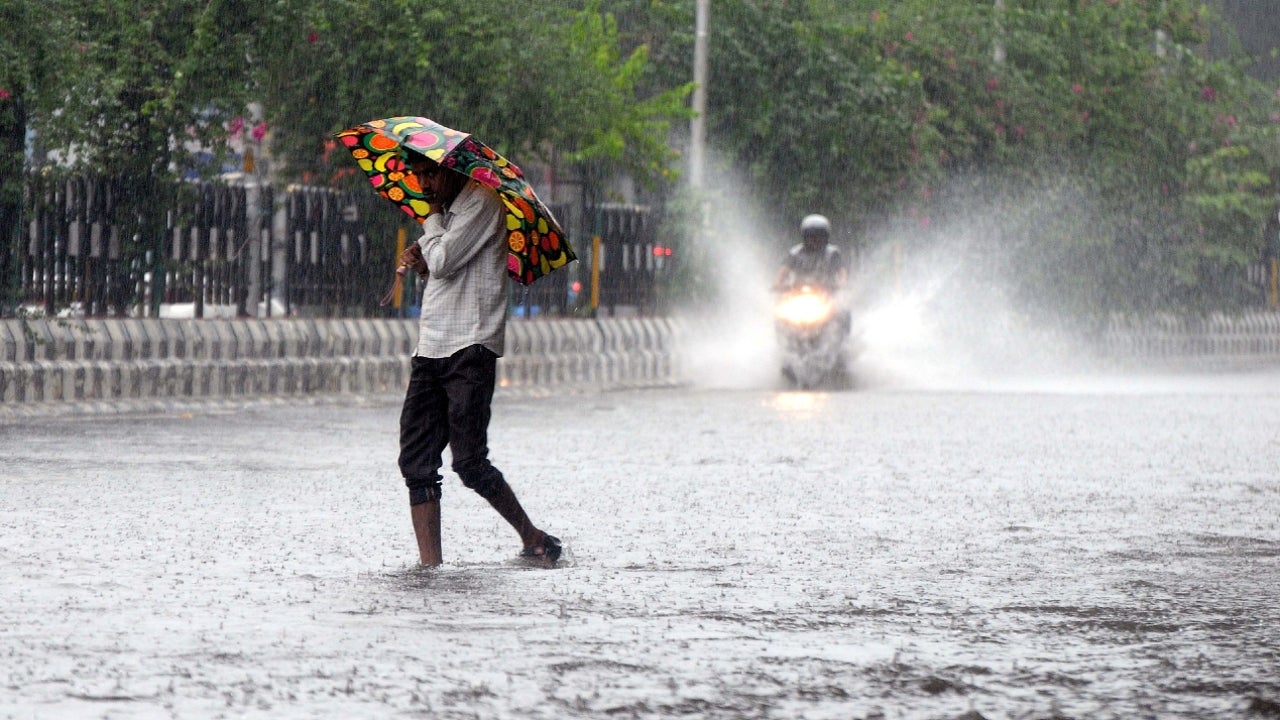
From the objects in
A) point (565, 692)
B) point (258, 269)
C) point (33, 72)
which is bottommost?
point (565, 692)

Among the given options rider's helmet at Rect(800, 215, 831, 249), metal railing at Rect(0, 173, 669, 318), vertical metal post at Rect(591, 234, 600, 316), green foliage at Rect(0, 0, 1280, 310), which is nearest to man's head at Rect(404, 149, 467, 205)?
green foliage at Rect(0, 0, 1280, 310)

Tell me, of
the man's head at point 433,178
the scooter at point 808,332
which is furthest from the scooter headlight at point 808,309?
the man's head at point 433,178

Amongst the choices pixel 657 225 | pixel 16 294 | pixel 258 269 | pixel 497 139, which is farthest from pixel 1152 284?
pixel 16 294

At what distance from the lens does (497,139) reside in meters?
24.5

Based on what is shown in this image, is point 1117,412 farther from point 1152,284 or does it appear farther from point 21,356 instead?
point 1152,284

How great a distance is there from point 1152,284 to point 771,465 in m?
28.3

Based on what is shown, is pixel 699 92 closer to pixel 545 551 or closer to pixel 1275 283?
pixel 1275 283

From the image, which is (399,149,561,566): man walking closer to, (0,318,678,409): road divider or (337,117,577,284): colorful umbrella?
(337,117,577,284): colorful umbrella

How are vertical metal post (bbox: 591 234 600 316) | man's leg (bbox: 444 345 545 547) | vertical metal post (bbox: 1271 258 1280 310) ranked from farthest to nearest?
vertical metal post (bbox: 1271 258 1280 310) < vertical metal post (bbox: 591 234 600 316) < man's leg (bbox: 444 345 545 547)

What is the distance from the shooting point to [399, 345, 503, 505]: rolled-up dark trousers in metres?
8.60

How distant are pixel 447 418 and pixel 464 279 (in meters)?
0.50

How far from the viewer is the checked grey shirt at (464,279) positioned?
8.62m

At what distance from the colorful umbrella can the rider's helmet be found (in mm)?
15979

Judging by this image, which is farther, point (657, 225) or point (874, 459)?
point (657, 225)
